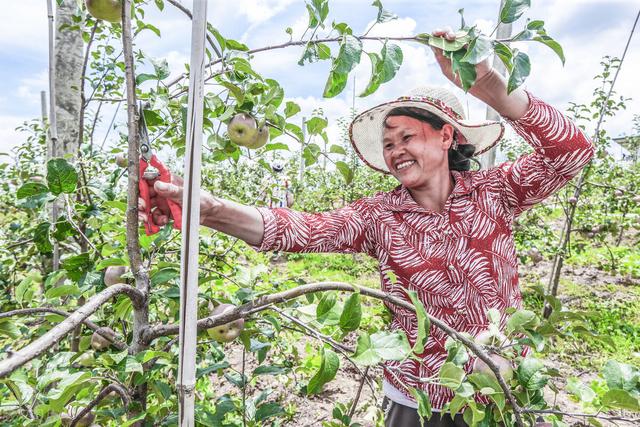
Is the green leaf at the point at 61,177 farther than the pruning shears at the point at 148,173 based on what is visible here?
Yes

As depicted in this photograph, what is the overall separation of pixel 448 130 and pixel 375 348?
0.96 m

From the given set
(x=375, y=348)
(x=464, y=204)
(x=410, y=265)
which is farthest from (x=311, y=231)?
(x=375, y=348)

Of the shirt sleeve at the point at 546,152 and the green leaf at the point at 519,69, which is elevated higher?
the green leaf at the point at 519,69

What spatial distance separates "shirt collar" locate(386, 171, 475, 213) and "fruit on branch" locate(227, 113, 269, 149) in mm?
536

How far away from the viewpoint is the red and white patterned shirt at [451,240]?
126 cm

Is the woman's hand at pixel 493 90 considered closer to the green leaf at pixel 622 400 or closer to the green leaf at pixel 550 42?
the green leaf at pixel 550 42

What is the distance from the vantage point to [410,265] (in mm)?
1313

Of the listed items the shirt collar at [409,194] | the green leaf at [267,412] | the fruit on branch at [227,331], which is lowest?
the green leaf at [267,412]

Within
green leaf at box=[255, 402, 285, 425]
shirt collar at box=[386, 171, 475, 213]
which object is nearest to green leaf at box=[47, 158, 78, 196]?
green leaf at box=[255, 402, 285, 425]

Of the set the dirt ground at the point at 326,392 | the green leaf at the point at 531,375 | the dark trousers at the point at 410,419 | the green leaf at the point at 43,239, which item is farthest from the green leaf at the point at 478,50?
the dirt ground at the point at 326,392

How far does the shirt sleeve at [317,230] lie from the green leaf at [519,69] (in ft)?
2.30

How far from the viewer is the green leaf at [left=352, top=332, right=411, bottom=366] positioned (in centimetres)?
63

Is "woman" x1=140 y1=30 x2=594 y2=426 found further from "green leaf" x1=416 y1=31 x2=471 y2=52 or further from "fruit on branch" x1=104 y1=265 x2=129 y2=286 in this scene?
"green leaf" x1=416 y1=31 x2=471 y2=52

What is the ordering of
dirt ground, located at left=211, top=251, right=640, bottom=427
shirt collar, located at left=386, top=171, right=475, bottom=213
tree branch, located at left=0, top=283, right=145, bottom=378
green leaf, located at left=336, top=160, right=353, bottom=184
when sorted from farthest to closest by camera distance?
1. dirt ground, located at left=211, top=251, right=640, bottom=427
2. shirt collar, located at left=386, top=171, right=475, bottom=213
3. green leaf, located at left=336, top=160, right=353, bottom=184
4. tree branch, located at left=0, top=283, right=145, bottom=378
